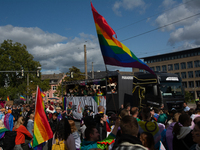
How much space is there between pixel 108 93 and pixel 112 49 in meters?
9.30

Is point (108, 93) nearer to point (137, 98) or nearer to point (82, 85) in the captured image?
point (137, 98)

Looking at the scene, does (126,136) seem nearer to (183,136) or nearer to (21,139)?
(183,136)

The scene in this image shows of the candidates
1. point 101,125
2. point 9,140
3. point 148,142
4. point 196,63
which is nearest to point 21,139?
point 9,140

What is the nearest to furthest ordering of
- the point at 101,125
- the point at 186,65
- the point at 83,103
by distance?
the point at 101,125 → the point at 83,103 → the point at 186,65

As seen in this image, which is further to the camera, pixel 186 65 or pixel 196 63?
pixel 186 65

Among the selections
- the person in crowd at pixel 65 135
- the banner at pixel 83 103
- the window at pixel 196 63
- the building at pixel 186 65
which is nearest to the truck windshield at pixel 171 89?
the banner at pixel 83 103

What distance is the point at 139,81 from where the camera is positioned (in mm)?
13570

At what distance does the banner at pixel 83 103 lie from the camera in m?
16.1

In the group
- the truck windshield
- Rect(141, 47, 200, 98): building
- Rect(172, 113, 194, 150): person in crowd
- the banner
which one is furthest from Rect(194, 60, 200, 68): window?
Rect(172, 113, 194, 150): person in crowd

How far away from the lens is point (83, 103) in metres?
18.2

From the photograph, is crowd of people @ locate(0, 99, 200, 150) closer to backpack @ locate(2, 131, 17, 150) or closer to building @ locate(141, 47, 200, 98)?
backpack @ locate(2, 131, 17, 150)

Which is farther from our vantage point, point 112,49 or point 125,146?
point 112,49

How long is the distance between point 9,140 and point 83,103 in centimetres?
1289

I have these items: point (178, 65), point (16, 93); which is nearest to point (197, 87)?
point (178, 65)
